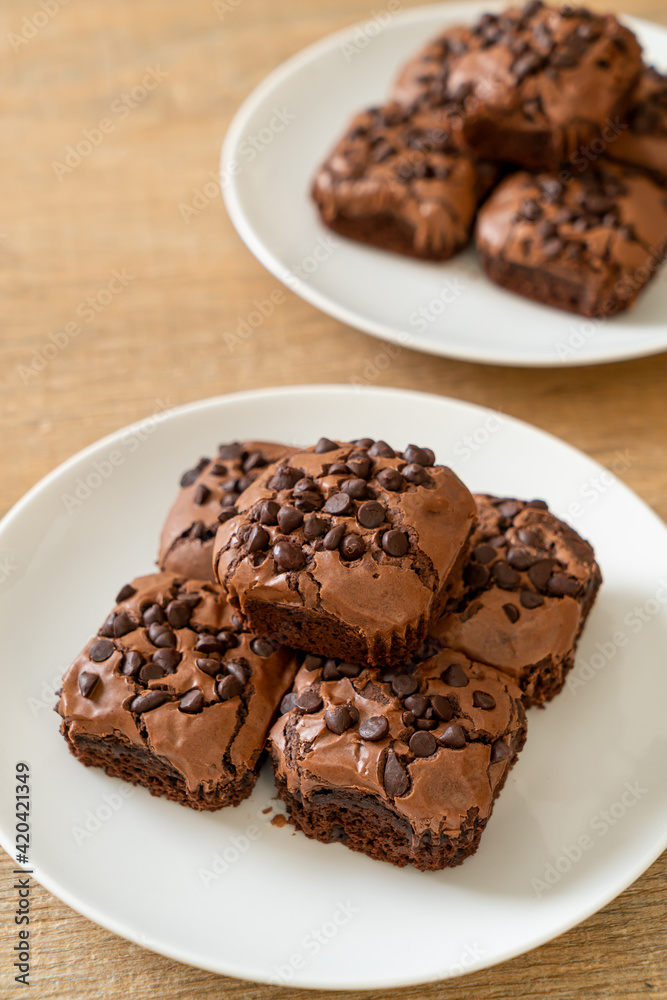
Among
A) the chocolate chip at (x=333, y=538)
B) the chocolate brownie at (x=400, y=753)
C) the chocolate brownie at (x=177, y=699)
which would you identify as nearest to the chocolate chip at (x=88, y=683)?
the chocolate brownie at (x=177, y=699)

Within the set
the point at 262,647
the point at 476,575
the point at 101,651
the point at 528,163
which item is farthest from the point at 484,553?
A: the point at 528,163

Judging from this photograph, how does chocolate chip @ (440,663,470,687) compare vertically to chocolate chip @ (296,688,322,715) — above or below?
above

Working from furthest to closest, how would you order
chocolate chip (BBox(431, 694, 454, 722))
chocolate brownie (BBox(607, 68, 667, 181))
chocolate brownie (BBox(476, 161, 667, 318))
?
chocolate brownie (BBox(607, 68, 667, 181)) < chocolate brownie (BBox(476, 161, 667, 318)) < chocolate chip (BBox(431, 694, 454, 722))

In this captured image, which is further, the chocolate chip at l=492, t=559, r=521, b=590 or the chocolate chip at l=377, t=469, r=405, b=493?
the chocolate chip at l=492, t=559, r=521, b=590

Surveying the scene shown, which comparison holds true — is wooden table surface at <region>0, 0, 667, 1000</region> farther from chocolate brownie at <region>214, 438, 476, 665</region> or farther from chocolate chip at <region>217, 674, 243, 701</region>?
chocolate brownie at <region>214, 438, 476, 665</region>

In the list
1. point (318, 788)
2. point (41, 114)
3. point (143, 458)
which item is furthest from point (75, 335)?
point (318, 788)

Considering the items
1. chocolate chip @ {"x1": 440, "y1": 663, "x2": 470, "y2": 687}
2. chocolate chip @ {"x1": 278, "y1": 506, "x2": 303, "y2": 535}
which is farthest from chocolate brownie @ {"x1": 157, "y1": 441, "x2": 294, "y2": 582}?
chocolate chip @ {"x1": 440, "y1": 663, "x2": 470, "y2": 687}

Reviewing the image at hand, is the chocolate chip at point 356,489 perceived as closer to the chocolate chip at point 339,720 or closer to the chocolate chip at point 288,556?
the chocolate chip at point 288,556
